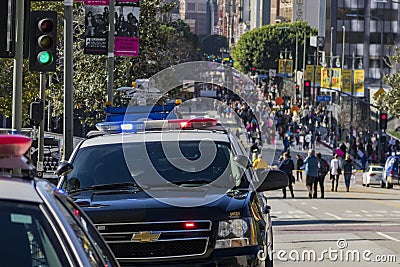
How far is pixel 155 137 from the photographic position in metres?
9.91

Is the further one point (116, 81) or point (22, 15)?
point (116, 81)

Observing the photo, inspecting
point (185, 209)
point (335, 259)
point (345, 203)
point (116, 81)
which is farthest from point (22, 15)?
point (116, 81)

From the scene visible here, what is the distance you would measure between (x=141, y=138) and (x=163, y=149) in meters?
0.33

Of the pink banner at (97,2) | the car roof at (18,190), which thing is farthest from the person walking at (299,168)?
the car roof at (18,190)

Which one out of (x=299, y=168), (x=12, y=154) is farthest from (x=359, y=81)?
(x=12, y=154)

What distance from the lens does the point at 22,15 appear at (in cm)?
1581

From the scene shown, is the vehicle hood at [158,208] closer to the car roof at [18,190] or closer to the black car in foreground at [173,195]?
the black car in foreground at [173,195]

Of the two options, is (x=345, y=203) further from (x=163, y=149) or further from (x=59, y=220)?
(x=59, y=220)

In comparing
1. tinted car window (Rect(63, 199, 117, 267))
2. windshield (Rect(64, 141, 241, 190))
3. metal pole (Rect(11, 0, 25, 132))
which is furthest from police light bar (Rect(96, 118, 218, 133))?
tinted car window (Rect(63, 199, 117, 267))

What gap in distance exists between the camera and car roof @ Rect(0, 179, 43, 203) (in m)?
4.00

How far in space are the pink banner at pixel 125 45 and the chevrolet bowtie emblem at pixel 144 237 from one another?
66.1ft

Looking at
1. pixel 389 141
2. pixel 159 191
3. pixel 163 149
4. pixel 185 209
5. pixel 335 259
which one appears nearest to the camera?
pixel 185 209

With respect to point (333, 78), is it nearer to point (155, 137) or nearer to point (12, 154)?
point (155, 137)

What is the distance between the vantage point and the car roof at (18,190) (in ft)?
13.1
